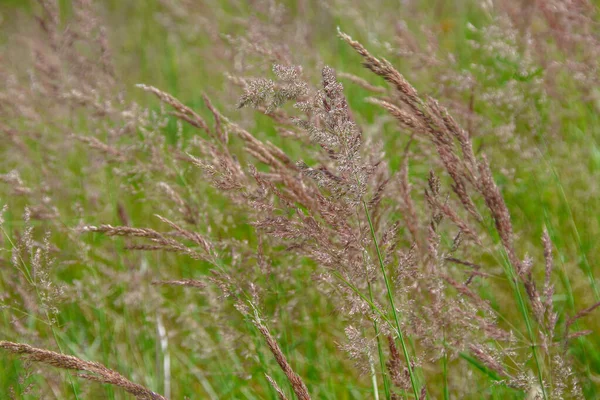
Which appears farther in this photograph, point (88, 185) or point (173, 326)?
point (88, 185)

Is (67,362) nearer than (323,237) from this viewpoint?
Yes

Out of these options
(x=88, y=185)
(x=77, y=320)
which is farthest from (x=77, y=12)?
(x=77, y=320)

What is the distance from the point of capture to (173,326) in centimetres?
249

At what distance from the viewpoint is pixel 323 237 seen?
1.33 metres

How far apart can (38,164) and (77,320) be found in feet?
3.83

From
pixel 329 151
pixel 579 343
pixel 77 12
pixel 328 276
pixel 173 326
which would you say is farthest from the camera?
pixel 77 12

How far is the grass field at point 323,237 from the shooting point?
1342mm

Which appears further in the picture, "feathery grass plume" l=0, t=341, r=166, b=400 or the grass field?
the grass field

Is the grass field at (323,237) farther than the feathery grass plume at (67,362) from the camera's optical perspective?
Yes

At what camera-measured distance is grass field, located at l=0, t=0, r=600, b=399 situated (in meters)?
1.34

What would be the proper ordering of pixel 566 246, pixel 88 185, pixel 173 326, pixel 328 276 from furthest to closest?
pixel 88 185 < pixel 173 326 < pixel 566 246 < pixel 328 276

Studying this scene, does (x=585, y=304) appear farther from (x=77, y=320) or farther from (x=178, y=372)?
(x=77, y=320)

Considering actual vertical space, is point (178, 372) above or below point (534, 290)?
below

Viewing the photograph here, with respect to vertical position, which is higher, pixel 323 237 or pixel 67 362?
pixel 323 237
